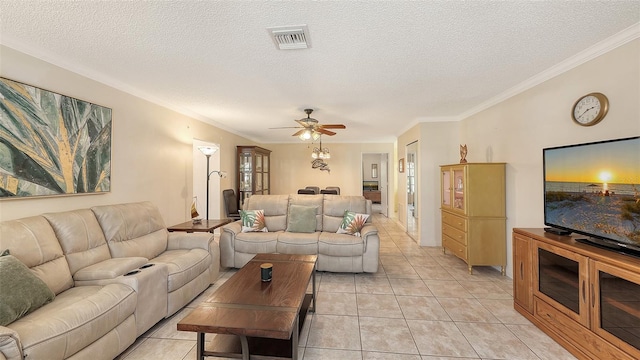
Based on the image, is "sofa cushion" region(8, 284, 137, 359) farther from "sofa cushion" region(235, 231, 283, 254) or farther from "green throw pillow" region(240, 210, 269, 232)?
"green throw pillow" region(240, 210, 269, 232)

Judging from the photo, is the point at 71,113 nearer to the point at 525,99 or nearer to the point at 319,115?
the point at 319,115

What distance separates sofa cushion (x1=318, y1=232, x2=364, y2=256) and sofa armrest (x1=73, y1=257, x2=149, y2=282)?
2.07 meters

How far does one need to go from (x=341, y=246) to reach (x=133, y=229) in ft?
7.89

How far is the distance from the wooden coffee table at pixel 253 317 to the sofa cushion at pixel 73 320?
636 millimetres

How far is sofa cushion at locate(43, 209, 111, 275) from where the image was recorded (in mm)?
2104

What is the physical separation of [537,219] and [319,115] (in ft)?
11.0

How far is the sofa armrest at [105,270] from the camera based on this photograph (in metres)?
2.02

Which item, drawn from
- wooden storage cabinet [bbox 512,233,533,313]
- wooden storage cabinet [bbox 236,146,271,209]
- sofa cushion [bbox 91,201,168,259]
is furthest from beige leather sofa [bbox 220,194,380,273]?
wooden storage cabinet [bbox 236,146,271,209]

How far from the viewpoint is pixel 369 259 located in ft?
11.1

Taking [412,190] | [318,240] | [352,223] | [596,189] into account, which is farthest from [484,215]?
[318,240]

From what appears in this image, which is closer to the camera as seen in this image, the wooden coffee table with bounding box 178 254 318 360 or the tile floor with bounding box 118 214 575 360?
the wooden coffee table with bounding box 178 254 318 360

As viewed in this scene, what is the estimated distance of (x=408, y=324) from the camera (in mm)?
2303

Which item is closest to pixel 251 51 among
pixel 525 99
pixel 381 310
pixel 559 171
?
pixel 381 310

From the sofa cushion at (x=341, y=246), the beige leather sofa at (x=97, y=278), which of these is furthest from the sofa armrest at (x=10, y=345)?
the sofa cushion at (x=341, y=246)
